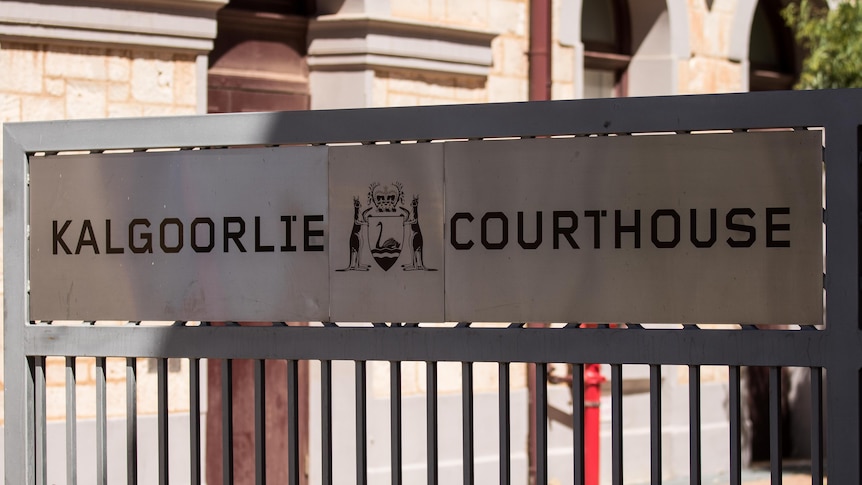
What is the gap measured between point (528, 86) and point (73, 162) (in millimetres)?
5337

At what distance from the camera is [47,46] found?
7164 millimetres

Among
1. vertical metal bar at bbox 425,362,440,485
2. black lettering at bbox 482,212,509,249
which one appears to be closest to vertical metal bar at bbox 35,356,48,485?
vertical metal bar at bbox 425,362,440,485

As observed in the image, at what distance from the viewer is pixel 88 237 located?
4.54 metres

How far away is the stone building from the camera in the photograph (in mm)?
7223

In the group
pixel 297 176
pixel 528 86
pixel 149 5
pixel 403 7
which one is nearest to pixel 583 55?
pixel 528 86

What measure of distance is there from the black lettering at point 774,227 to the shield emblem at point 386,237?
116 centimetres

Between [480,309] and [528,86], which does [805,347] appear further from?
[528,86]

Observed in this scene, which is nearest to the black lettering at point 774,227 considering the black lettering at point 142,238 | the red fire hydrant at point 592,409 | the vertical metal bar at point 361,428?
the vertical metal bar at point 361,428

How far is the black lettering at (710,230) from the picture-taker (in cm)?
409

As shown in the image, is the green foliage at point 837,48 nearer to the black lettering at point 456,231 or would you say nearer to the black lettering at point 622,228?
the black lettering at point 622,228

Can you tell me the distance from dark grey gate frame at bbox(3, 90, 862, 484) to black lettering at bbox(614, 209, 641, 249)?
266 mm

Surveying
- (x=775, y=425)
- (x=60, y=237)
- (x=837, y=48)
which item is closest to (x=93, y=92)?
(x=60, y=237)

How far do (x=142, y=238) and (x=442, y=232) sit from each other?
106 cm

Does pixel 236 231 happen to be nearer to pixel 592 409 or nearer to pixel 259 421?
pixel 259 421
